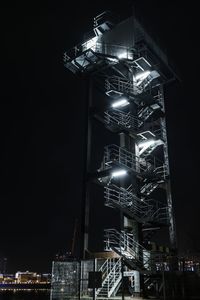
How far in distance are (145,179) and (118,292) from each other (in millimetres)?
9428

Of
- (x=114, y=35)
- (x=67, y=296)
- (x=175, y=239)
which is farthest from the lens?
(x=114, y=35)

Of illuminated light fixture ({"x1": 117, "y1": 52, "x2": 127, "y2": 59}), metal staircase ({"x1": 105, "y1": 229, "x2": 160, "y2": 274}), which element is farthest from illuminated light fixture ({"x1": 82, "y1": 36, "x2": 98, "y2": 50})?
metal staircase ({"x1": 105, "y1": 229, "x2": 160, "y2": 274})

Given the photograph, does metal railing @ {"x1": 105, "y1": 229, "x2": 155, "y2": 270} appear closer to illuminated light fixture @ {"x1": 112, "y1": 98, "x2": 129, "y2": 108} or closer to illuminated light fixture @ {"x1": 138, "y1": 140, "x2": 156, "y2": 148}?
illuminated light fixture @ {"x1": 138, "y1": 140, "x2": 156, "y2": 148}

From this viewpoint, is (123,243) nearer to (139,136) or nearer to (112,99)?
(139,136)

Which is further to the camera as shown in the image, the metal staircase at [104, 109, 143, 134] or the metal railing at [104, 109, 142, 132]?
the metal railing at [104, 109, 142, 132]

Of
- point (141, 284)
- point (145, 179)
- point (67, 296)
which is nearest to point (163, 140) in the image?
point (145, 179)

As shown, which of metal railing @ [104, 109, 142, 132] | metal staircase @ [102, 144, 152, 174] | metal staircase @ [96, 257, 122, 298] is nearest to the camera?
metal staircase @ [96, 257, 122, 298]

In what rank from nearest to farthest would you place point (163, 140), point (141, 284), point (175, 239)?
point (141, 284)
point (175, 239)
point (163, 140)

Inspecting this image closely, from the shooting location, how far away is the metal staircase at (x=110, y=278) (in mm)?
22125

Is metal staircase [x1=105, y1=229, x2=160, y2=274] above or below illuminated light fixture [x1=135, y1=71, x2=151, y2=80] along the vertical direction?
below

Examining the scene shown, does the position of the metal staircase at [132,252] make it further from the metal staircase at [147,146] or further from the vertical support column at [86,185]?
the metal staircase at [147,146]

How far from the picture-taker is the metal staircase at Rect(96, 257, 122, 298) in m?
22.1

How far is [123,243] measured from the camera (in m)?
24.6

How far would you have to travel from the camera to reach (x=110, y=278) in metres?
23.7
